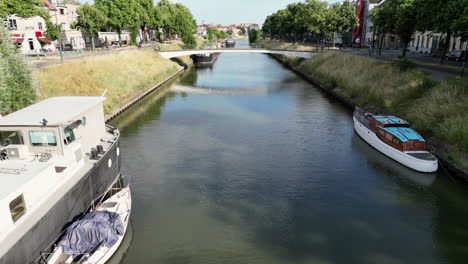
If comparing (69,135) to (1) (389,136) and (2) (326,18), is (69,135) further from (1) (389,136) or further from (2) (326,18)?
(2) (326,18)

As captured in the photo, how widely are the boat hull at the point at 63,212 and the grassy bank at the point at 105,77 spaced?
60.4 ft

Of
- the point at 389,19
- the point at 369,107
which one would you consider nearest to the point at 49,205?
the point at 369,107

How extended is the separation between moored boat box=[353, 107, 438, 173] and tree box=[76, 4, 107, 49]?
69928 millimetres

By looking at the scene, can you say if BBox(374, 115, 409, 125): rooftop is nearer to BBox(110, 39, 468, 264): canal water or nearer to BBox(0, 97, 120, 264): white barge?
BBox(110, 39, 468, 264): canal water

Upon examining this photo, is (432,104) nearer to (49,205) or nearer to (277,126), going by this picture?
(277,126)

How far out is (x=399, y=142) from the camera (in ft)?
91.9

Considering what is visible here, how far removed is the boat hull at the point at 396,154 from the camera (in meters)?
25.9

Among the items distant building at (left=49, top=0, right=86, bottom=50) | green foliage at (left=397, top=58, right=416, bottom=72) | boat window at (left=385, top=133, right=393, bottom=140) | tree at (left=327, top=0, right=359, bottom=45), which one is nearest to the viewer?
boat window at (left=385, top=133, right=393, bottom=140)

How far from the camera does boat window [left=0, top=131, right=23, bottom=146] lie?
17.5 metres

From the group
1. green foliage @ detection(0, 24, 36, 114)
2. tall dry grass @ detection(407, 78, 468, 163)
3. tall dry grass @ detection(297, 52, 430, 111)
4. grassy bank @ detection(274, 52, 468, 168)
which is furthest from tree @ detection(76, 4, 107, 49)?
tall dry grass @ detection(407, 78, 468, 163)

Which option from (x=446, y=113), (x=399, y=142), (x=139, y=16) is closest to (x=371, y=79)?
(x=446, y=113)

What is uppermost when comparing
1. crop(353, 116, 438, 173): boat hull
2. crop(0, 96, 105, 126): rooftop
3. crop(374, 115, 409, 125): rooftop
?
crop(0, 96, 105, 126): rooftop

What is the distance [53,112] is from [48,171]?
5668 mm

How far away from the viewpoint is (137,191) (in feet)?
76.8
